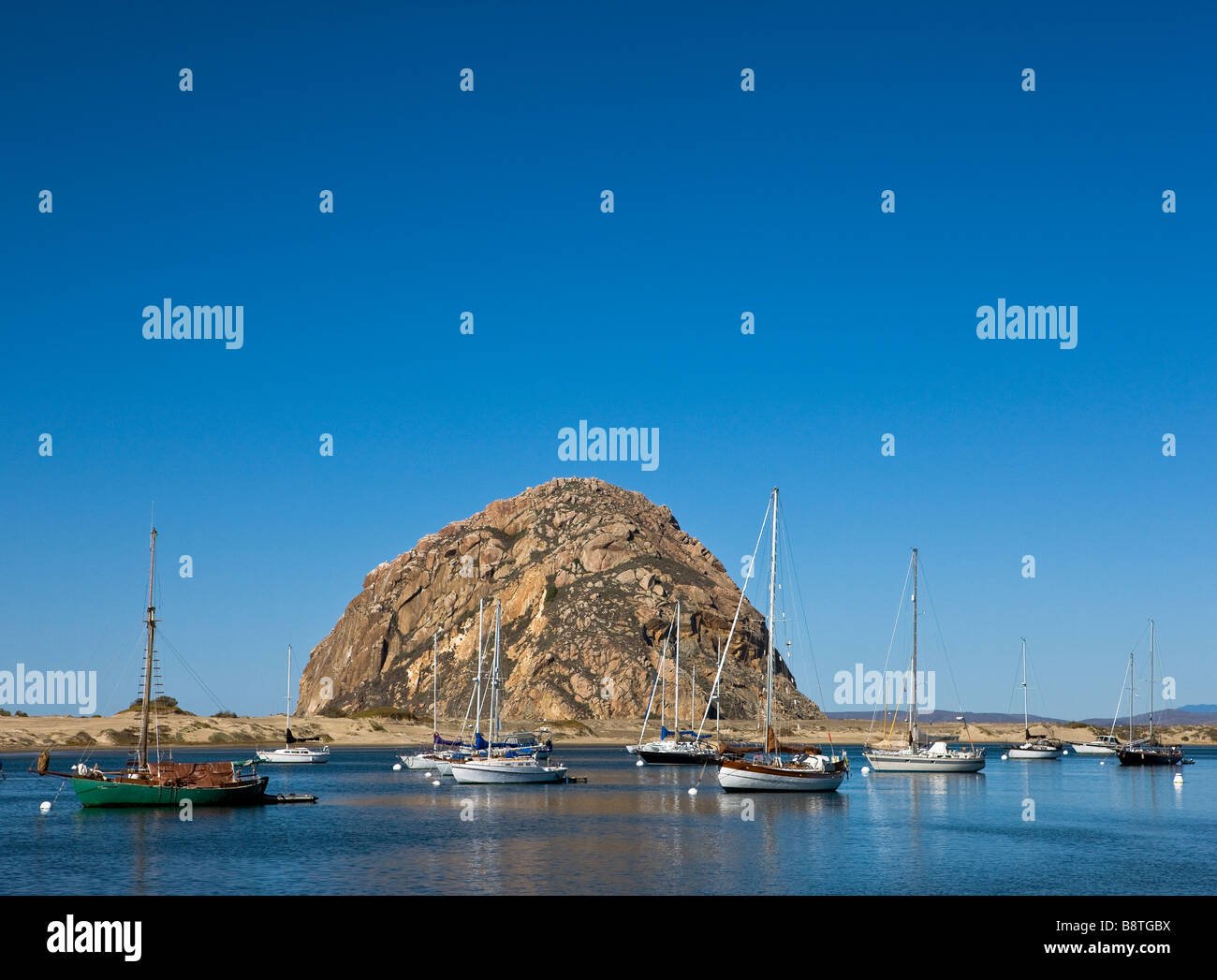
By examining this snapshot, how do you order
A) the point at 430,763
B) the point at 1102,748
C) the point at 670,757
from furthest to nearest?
the point at 1102,748 → the point at 670,757 → the point at 430,763

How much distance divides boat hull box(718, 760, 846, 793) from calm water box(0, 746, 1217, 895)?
119 cm

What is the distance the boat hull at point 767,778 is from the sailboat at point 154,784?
3077cm

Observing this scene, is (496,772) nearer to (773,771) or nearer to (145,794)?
(773,771)

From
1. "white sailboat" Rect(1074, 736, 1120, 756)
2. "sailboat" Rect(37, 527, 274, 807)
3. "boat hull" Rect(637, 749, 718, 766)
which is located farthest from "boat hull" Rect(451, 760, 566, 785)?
"white sailboat" Rect(1074, 736, 1120, 756)

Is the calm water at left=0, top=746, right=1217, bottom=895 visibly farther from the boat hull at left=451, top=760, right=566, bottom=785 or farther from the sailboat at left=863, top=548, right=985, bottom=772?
the sailboat at left=863, top=548, right=985, bottom=772

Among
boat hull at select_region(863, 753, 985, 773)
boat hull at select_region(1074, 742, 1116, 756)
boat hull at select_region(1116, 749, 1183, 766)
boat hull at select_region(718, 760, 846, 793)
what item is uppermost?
boat hull at select_region(718, 760, 846, 793)

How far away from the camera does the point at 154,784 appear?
72188 millimetres

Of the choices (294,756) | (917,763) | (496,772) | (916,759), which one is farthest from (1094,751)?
(294,756)

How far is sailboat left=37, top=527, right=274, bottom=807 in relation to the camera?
233 ft

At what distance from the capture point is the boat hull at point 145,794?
2803 inches

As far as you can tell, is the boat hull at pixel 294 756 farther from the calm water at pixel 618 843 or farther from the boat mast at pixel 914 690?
the boat mast at pixel 914 690

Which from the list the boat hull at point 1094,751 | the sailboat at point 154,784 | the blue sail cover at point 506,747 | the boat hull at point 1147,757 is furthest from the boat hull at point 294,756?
the boat hull at point 1094,751

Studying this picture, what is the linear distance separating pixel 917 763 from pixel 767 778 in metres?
43.9
